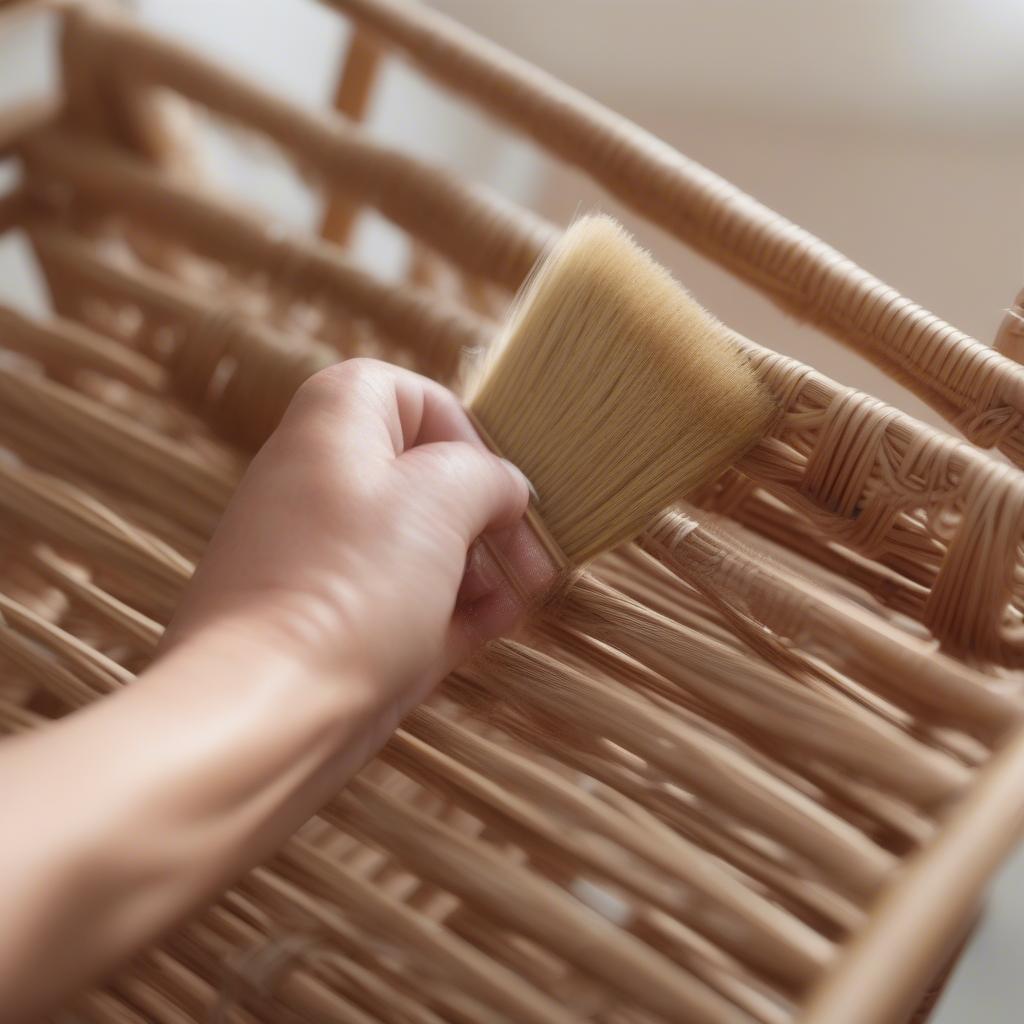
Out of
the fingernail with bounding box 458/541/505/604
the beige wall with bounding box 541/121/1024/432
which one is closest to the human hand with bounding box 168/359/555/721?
the fingernail with bounding box 458/541/505/604

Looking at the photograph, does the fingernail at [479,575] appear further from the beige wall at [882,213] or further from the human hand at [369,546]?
the beige wall at [882,213]

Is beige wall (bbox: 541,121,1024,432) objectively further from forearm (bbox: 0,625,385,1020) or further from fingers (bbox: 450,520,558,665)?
forearm (bbox: 0,625,385,1020)

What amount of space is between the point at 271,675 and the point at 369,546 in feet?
0.20

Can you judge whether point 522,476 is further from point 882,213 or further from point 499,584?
point 882,213

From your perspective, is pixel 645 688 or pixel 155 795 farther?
pixel 645 688

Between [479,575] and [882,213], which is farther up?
[882,213]

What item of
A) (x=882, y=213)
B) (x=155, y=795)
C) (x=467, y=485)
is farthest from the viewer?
(x=882, y=213)

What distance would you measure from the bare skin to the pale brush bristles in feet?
0.07

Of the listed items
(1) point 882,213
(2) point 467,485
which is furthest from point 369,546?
(1) point 882,213

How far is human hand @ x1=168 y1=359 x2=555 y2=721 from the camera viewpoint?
38cm

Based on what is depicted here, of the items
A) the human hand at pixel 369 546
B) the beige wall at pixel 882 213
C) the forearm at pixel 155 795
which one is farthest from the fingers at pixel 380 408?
the beige wall at pixel 882 213

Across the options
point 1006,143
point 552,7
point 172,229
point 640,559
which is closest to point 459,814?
point 640,559

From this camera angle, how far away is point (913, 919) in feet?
0.99

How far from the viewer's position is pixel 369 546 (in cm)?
40
